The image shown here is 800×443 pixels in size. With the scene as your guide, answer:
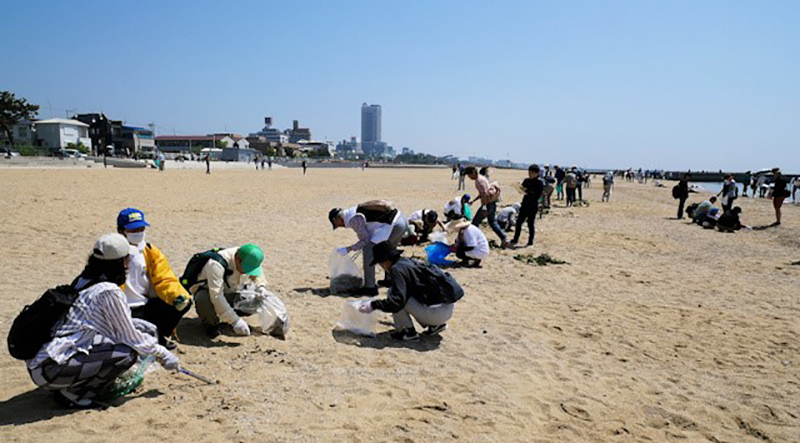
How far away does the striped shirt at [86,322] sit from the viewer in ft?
9.77

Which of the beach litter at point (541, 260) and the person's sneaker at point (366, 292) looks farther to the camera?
the beach litter at point (541, 260)

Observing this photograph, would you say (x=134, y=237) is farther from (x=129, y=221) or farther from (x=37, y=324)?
(x=37, y=324)

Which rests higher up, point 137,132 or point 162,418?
point 137,132

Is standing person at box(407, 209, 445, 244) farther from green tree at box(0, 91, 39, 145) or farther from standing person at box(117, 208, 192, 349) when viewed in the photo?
green tree at box(0, 91, 39, 145)

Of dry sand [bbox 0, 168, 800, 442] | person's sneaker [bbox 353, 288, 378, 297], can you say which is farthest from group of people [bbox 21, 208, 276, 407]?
person's sneaker [bbox 353, 288, 378, 297]

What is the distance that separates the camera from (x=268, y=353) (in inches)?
175

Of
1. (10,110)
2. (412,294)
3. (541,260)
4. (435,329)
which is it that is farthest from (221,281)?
(10,110)

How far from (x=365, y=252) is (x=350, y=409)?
295 cm

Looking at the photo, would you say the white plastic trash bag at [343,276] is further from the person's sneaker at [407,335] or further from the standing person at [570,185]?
the standing person at [570,185]

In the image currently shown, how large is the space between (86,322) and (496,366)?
3.18 meters

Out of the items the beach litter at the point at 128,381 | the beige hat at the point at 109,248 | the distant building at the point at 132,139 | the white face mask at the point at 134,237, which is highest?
the distant building at the point at 132,139

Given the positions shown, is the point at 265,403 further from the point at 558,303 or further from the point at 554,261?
the point at 554,261

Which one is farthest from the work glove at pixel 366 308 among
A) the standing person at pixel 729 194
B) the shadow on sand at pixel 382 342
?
the standing person at pixel 729 194

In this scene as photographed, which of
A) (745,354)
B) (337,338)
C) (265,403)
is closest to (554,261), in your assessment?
(745,354)
